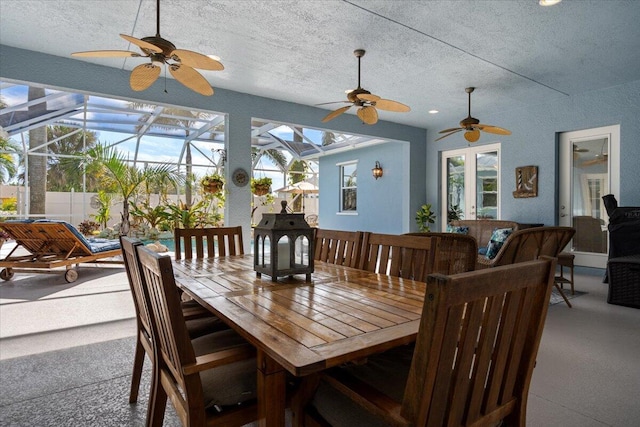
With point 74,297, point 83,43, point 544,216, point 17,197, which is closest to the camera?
point 83,43

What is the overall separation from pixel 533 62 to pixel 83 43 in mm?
5052

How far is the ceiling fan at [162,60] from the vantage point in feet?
7.43

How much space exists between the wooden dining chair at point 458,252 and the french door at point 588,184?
415 centimetres

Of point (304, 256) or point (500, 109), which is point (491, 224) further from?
point (304, 256)

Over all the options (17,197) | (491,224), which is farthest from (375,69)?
(17,197)

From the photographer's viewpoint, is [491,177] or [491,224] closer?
[491,224]

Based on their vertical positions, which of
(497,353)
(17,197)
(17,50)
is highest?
(17,50)

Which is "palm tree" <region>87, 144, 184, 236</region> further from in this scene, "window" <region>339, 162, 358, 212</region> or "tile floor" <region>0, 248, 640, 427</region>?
"window" <region>339, 162, 358, 212</region>

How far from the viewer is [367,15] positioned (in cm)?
314

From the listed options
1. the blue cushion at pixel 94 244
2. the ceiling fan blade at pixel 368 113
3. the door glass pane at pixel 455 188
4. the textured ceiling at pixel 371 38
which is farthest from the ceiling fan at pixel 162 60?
the door glass pane at pixel 455 188

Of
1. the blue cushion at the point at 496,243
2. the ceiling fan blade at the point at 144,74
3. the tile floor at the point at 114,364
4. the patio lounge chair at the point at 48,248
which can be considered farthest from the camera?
the patio lounge chair at the point at 48,248

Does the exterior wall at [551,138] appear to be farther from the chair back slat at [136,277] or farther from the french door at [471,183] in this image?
the chair back slat at [136,277]

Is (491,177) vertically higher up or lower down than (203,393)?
higher up

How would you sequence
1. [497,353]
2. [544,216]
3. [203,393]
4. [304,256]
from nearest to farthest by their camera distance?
1. [497,353]
2. [203,393]
3. [304,256]
4. [544,216]
